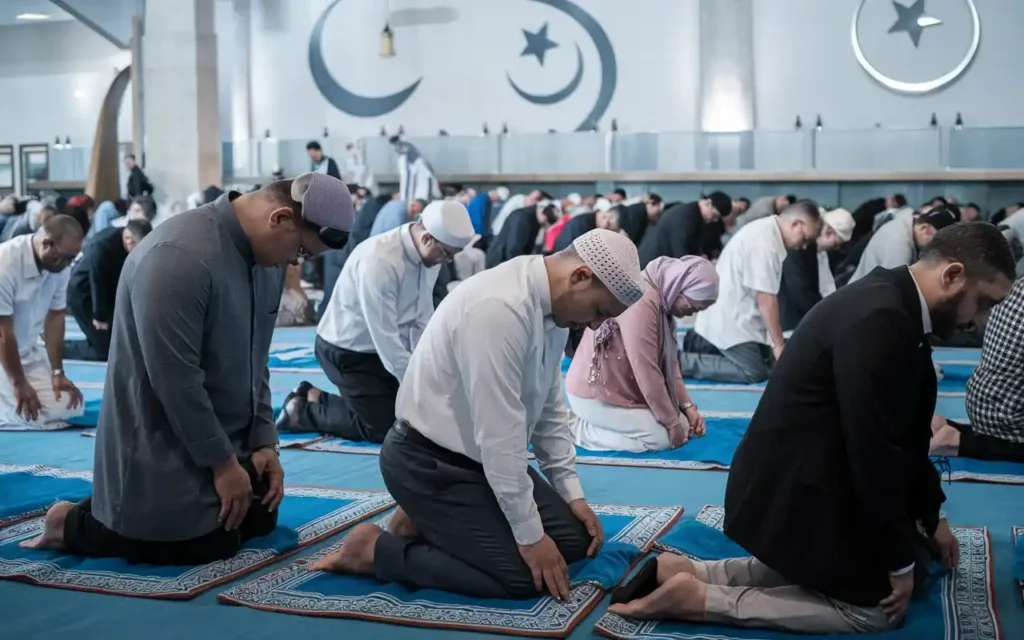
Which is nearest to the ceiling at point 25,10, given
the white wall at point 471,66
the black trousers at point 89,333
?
the white wall at point 471,66

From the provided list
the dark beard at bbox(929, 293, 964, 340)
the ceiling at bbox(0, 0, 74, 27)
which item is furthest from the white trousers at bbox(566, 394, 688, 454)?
the ceiling at bbox(0, 0, 74, 27)

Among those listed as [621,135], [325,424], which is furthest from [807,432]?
[621,135]

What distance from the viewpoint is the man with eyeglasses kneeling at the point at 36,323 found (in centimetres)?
445

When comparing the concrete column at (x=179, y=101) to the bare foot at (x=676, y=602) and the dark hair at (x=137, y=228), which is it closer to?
the dark hair at (x=137, y=228)

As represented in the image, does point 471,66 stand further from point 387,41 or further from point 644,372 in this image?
point 644,372

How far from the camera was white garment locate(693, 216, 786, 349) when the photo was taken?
5793mm

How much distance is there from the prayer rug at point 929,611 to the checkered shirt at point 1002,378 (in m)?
0.92

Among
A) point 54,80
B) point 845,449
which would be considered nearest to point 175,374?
point 845,449

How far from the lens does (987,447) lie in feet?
13.4

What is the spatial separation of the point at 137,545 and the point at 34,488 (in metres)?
1.06

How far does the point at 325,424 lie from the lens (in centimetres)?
468

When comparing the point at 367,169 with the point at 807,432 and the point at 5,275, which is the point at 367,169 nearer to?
the point at 5,275

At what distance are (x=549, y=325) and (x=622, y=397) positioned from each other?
191 centimetres

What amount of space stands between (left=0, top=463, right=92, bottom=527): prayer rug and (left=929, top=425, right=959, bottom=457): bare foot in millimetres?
2929
